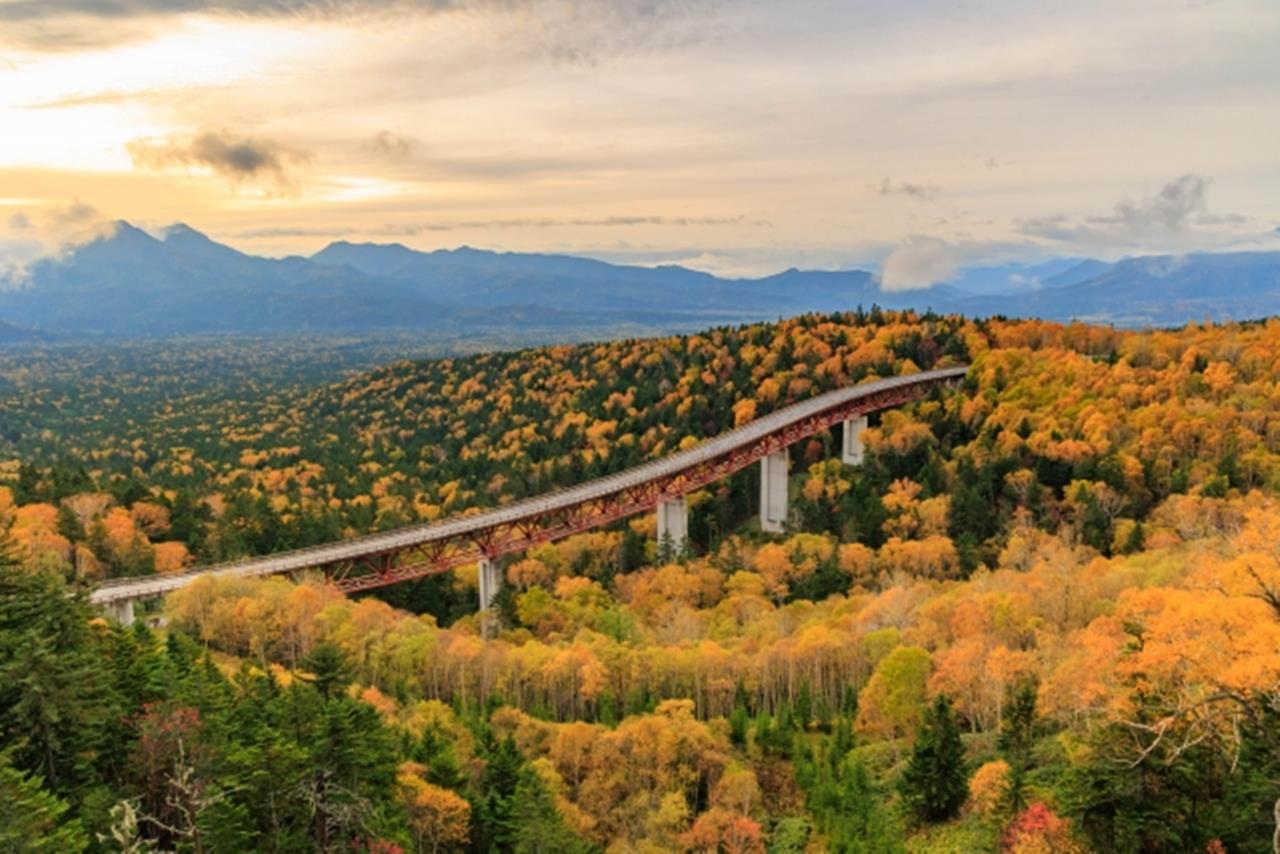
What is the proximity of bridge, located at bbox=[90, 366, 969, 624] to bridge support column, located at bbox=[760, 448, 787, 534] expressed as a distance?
10 cm

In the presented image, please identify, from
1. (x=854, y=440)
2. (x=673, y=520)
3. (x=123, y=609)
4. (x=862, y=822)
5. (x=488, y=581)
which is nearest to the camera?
(x=862, y=822)

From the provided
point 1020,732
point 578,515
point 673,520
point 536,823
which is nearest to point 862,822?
point 1020,732

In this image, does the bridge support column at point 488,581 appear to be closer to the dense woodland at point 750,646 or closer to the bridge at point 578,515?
the bridge at point 578,515

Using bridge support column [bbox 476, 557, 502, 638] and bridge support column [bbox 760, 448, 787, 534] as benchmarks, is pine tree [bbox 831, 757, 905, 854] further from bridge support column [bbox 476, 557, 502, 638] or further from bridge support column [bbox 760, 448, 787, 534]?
bridge support column [bbox 760, 448, 787, 534]

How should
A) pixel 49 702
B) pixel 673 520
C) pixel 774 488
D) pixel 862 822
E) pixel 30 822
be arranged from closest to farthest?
pixel 30 822
pixel 49 702
pixel 862 822
pixel 673 520
pixel 774 488

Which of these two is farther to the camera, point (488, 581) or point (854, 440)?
point (854, 440)

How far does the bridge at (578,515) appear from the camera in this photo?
6888 cm

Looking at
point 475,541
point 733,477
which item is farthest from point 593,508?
point 733,477

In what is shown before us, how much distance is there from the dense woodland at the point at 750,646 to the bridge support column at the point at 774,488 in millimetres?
2614

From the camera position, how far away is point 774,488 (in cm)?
9781

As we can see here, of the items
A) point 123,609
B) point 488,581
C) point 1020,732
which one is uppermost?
point 1020,732

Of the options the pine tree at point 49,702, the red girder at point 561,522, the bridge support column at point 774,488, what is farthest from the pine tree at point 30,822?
the bridge support column at point 774,488

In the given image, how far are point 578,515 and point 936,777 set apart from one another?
49.5 meters

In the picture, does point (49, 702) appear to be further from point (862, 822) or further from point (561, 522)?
point (561, 522)
